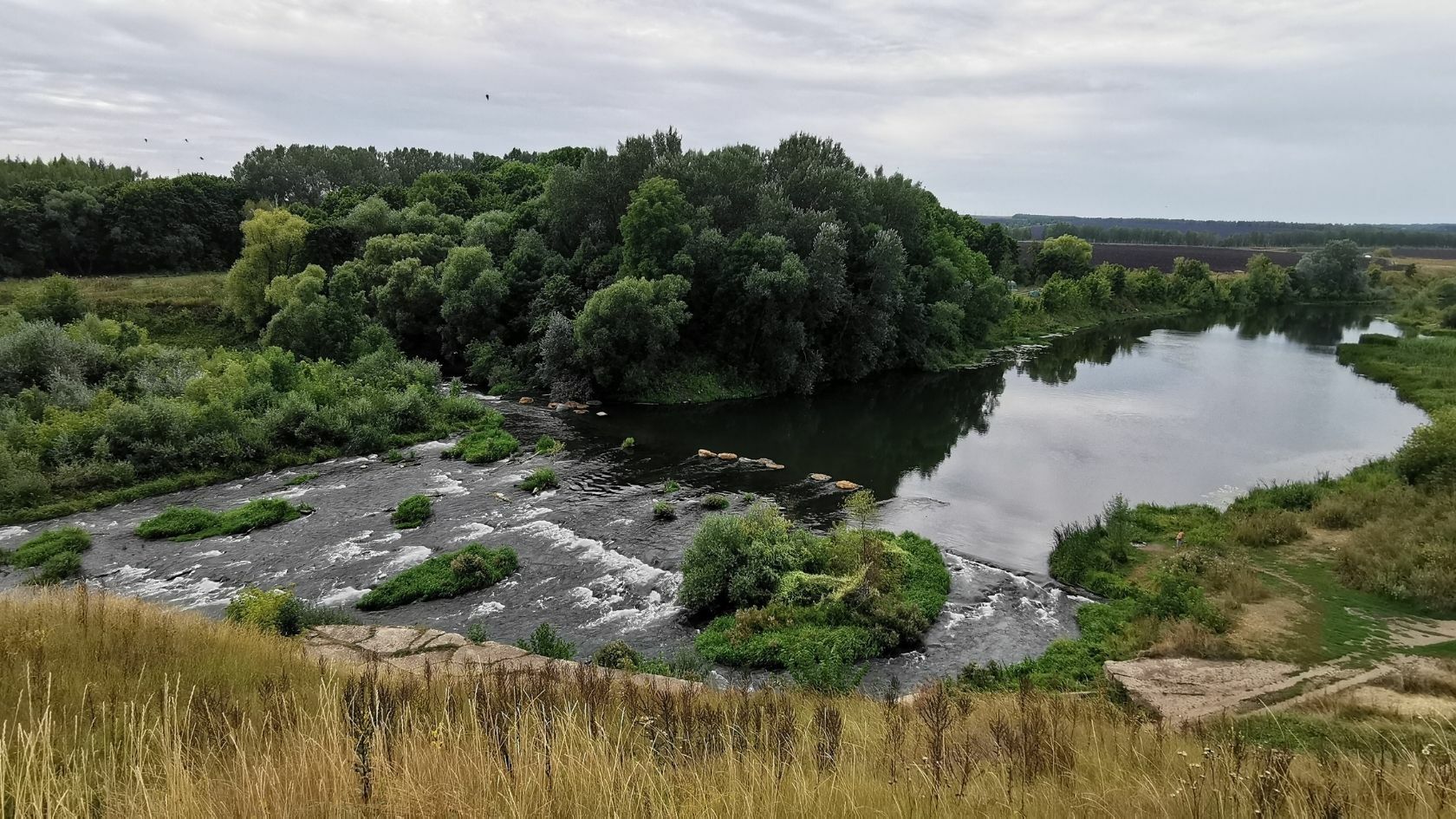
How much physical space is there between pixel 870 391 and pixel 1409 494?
25072 mm

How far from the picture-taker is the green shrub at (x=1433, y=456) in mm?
19875

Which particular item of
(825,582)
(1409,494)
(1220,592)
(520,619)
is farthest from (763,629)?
(1409,494)

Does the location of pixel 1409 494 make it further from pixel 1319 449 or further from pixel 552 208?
pixel 552 208

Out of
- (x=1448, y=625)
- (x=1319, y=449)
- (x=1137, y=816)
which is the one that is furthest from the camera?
(x=1319, y=449)

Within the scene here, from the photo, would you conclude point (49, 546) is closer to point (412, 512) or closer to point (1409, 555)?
point (412, 512)

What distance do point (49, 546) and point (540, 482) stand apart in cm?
1242

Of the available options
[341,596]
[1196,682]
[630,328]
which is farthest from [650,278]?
[1196,682]

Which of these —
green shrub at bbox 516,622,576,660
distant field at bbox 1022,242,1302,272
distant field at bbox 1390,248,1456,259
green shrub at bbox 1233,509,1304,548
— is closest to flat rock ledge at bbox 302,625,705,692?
green shrub at bbox 516,622,576,660

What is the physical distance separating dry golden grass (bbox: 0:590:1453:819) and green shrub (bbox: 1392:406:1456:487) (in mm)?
19450

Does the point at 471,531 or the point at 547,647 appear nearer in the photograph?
the point at 547,647

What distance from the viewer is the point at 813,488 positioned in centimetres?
2567

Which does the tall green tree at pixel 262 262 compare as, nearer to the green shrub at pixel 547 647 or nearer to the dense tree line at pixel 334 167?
the dense tree line at pixel 334 167

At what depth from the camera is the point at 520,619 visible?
52.6 ft

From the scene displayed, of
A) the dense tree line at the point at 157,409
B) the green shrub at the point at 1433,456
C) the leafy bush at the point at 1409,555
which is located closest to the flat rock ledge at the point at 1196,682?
the leafy bush at the point at 1409,555
